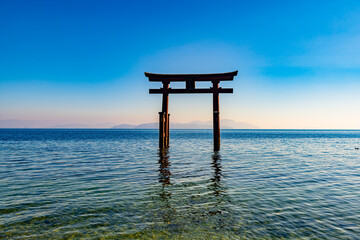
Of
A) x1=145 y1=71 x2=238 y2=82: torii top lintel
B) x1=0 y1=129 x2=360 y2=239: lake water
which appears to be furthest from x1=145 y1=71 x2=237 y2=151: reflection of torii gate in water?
x1=0 y1=129 x2=360 y2=239: lake water

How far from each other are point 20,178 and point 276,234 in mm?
10049

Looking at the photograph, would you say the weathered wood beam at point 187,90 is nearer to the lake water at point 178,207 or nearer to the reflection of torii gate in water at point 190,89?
the reflection of torii gate in water at point 190,89

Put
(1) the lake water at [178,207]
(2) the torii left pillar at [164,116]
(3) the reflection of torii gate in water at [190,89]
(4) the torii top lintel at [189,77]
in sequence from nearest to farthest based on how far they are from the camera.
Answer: (1) the lake water at [178,207], (4) the torii top lintel at [189,77], (3) the reflection of torii gate in water at [190,89], (2) the torii left pillar at [164,116]

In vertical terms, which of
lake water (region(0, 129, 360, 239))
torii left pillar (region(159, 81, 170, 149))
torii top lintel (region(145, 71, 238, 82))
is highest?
torii top lintel (region(145, 71, 238, 82))

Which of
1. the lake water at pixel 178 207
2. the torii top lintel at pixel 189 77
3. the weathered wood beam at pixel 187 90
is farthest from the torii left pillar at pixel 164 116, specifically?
the lake water at pixel 178 207

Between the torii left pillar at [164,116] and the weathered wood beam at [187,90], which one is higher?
the weathered wood beam at [187,90]

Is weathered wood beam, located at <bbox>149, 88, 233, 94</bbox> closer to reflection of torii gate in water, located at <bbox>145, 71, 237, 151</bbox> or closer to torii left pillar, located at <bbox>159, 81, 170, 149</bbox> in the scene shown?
reflection of torii gate in water, located at <bbox>145, 71, 237, 151</bbox>

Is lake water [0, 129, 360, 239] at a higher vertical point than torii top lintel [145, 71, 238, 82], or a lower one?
lower

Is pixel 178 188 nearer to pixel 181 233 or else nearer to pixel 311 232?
pixel 181 233

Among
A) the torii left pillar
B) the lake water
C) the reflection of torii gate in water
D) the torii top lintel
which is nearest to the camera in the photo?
the lake water

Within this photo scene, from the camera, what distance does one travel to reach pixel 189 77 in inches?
708

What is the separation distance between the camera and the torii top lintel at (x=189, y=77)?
1736 cm

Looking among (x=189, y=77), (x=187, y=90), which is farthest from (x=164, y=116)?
(x=189, y=77)

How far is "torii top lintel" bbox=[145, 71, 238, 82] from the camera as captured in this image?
17359 mm
